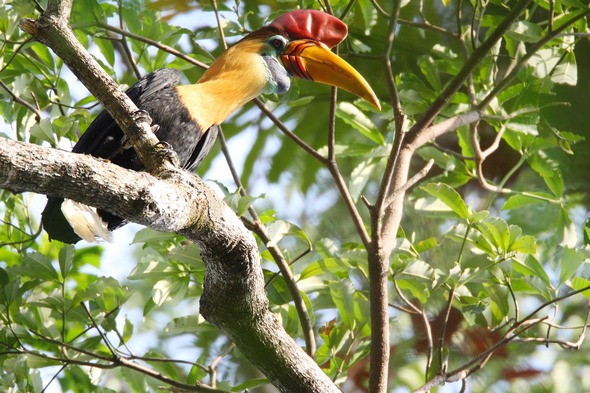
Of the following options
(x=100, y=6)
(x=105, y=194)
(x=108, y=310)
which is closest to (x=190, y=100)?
(x=100, y=6)

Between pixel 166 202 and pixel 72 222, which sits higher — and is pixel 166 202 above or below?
below

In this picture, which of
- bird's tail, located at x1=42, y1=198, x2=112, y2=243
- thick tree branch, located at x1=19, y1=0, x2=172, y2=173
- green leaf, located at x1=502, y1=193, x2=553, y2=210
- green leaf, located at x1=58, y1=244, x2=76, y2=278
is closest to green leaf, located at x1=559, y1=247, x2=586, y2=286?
green leaf, located at x1=502, y1=193, x2=553, y2=210

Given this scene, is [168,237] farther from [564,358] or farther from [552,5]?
[564,358]

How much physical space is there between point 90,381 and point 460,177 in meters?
1.54

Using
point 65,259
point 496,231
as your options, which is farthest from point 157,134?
point 496,231

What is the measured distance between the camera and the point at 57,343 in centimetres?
256

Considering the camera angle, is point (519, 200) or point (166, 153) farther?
point (519, 200)

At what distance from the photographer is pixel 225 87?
111 inches

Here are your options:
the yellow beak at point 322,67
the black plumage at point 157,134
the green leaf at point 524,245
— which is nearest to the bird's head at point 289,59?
the yellow beak at point 322,67

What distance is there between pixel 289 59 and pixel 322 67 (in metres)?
0.16

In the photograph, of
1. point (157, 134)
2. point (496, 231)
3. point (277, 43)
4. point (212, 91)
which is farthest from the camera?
point (277, 43)

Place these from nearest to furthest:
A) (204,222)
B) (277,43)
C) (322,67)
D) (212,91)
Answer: (204,222)
(212,91)
(322,67)
(277,43)

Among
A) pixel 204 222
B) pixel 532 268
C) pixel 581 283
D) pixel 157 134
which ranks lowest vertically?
pixel 581 283

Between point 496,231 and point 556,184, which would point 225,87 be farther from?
point 556,184
